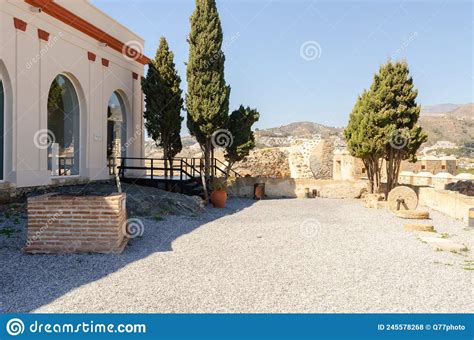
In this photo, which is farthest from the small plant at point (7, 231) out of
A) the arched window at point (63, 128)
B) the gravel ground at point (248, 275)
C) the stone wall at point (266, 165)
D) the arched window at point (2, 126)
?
the stone wall at point (266, 165)

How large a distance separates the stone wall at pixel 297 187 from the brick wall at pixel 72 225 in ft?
35.6

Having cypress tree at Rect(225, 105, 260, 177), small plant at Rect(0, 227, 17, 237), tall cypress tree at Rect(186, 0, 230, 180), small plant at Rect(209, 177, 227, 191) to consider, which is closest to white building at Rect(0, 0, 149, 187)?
small plant at Rect(0, 227, 17, 237)

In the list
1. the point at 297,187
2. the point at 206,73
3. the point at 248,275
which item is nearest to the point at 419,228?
the point at 248,275

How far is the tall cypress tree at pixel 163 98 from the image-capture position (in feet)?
51.8

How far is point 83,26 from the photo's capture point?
1330 cm

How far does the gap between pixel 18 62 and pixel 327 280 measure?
9.66 metres

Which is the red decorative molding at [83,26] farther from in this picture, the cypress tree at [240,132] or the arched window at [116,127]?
the cypress tree at [240,132]

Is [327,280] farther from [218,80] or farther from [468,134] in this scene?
[468,134]

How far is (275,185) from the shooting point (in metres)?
17.4
